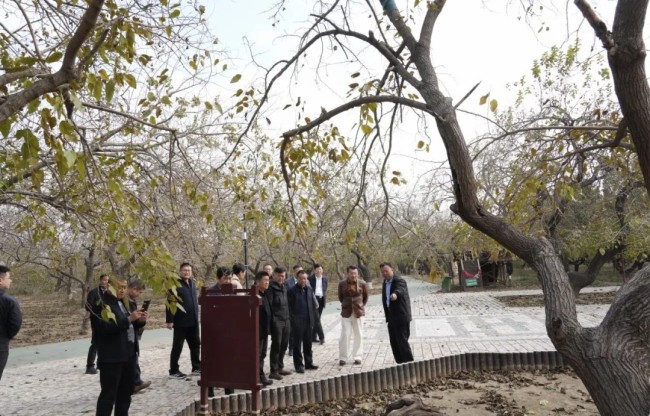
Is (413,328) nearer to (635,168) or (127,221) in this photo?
(635,168)

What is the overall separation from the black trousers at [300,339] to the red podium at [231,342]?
121 inches

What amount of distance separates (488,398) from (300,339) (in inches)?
144

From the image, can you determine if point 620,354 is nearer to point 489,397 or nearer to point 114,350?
point 489,397

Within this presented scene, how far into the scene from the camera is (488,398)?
749 centimetres

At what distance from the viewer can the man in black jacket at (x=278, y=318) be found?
9.38m

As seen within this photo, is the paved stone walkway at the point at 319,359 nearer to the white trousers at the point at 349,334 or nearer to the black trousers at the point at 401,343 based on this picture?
the white trousers at the point at 349,334

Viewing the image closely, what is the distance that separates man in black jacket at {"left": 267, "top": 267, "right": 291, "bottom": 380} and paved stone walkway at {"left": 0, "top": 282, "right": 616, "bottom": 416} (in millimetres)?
295

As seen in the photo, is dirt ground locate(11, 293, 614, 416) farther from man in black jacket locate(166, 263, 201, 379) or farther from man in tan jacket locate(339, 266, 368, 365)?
man in black jacket locate(166, 263, 201, 379)

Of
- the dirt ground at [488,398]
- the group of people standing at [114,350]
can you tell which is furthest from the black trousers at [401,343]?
the group of people standing at [114,350]

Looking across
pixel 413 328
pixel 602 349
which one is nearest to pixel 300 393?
pixel 602 349

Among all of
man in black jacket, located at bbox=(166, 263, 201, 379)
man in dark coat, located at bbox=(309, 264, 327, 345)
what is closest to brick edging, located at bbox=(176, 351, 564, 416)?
man in black jacket, located at bbox=(166, 263, 201, 379)

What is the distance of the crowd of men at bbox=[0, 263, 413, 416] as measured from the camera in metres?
6.19

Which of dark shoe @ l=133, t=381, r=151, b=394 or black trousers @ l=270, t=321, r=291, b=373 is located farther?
black trousers @ l=270, t=321, r=291, b=373

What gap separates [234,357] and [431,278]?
9.43ft
